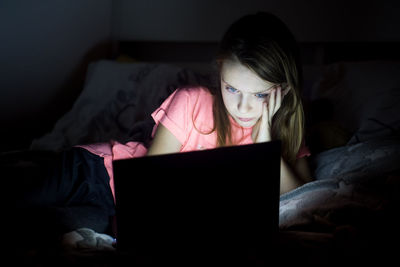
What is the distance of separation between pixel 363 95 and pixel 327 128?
0.19 m

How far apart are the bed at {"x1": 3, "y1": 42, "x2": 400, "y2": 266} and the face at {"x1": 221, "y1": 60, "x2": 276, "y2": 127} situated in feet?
0.32

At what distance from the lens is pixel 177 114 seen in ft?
3.00

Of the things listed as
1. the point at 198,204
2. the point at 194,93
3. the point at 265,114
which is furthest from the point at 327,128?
the point at 198,204

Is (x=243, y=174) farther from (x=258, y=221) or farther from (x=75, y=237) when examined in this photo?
(x=75, y=237)

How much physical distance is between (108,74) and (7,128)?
53 cm

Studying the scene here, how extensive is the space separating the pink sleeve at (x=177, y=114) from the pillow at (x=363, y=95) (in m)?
0.58

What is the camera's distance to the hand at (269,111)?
2.84 ft

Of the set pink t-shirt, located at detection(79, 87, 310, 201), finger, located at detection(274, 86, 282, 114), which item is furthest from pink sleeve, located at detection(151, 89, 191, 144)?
finger, located at detection(274, 86, 282, 114)

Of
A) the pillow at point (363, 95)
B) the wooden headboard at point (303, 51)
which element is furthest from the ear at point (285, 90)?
the wooden headboard at point (303, 51)

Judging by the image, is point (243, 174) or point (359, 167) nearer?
point (243, 174)

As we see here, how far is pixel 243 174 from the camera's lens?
638 mm

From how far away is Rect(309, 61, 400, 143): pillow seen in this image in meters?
1.16

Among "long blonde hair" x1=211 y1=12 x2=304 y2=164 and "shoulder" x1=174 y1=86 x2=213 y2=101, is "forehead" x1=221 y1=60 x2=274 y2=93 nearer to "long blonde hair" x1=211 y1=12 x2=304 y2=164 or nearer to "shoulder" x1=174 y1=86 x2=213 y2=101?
"long blonde hair" x1=211 y1=12 x2=304 y2=164

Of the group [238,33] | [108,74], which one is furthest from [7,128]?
[238,33]
